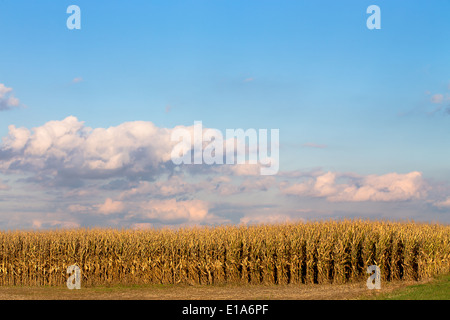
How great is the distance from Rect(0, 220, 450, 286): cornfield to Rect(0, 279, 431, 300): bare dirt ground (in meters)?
1.08

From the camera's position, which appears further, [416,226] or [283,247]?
[416,226]

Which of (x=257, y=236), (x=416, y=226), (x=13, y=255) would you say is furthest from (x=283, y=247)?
(x=13, y=255)

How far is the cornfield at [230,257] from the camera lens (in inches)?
1072

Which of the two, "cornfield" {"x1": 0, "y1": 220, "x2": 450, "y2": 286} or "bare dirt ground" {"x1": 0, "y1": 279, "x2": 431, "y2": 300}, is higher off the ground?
"cornfield" {"x1": 0, "y1": 220, "x2": 450, "y2": 286}

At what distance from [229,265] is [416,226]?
49.6ft

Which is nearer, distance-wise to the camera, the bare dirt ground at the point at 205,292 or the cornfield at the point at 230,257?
the bare dirt ground at the point at 205,292

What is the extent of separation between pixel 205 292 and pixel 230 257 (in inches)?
142

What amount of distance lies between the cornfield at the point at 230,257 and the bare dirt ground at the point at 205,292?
108cm

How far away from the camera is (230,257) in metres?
27.7

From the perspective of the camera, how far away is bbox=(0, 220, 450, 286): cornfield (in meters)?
27.2

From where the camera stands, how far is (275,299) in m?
21.3

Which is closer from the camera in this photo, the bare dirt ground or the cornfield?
the bare dirt ground
